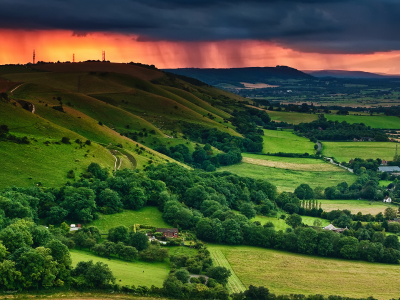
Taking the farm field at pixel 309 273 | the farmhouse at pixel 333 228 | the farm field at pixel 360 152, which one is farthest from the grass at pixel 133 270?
the farm field at pixel 360 152

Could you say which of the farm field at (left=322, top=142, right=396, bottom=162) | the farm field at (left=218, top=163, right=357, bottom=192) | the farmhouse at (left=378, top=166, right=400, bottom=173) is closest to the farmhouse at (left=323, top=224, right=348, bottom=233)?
the farm field at (left=218, top=163, right=357, bottom=192)

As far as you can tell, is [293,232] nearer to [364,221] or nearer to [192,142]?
[364,221]

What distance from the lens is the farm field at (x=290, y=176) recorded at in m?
145

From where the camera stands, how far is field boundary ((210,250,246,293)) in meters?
69.6

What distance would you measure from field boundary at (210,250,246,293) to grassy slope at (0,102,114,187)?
1294 inches

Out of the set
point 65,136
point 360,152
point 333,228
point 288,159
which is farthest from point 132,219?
point 360,152

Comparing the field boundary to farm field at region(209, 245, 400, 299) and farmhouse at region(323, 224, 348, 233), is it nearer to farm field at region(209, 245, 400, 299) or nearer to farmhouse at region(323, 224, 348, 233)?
farm field at region(209, 245, 400, 299)

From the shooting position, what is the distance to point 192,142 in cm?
18338

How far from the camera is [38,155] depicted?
107m

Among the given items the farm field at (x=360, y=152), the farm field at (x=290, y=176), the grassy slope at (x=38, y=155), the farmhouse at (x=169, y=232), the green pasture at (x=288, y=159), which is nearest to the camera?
the farmhouse at (x=169, y=232)

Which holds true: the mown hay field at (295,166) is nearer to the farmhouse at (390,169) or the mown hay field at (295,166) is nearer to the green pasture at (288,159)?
the green pasture at (288,159)

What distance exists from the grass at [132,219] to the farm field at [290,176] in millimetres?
50039

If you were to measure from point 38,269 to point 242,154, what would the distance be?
13107cm

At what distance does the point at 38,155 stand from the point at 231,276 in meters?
50.7
